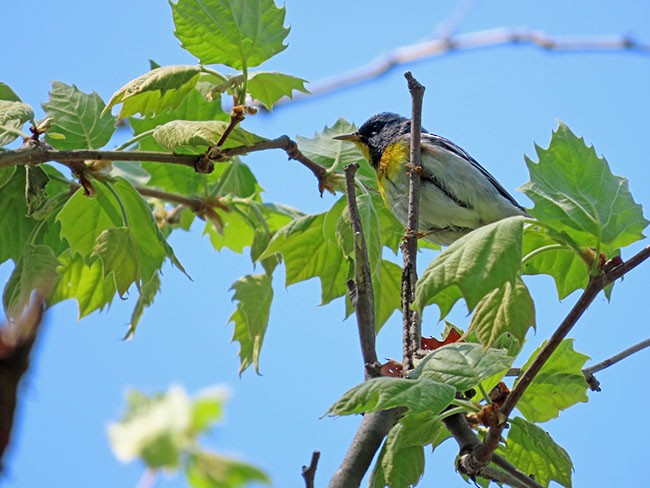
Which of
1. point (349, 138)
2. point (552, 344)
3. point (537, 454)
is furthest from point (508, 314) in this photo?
point (349, 138)

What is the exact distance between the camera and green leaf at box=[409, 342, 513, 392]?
182 cm

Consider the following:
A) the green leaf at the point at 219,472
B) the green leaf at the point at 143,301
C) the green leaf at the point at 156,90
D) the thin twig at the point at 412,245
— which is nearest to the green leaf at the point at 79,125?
the green leaf at the point at 156,90

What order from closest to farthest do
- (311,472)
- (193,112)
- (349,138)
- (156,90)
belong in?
1. (311,472)
2. (156,90)
3. (193,112)
4. (349,138)

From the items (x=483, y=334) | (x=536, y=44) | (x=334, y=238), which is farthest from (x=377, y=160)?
(x=483, y=334)

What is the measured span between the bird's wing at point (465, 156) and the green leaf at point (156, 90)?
6.07ft

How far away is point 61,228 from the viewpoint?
8.92ft

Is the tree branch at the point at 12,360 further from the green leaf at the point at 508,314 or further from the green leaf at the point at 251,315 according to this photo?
the green leaf at the point at 251,315

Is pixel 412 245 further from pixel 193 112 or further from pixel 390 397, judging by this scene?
pixel 193 112

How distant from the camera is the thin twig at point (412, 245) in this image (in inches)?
79.3

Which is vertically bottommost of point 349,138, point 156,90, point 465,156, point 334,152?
point 156,90

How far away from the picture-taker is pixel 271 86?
271 centimetres

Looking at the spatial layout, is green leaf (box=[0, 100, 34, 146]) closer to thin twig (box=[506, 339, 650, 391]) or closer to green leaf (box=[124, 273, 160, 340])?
green leaf (box=[124, 273, 160, 340])

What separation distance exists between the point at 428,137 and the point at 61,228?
2085 mm

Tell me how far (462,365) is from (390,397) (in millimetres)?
215
